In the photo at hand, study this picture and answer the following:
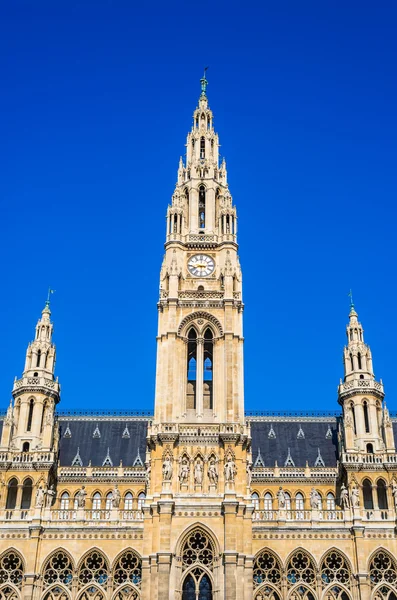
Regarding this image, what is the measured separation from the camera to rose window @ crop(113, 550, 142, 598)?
52.1 metres

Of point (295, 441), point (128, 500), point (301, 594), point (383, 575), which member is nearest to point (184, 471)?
point (301, 594)

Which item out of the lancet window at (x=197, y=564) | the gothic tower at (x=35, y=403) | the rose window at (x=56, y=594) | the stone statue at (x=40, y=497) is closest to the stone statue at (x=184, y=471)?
the lancet window at (x=197, y=564)

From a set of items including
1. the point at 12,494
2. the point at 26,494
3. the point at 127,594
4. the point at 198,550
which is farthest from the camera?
the point at 26,494

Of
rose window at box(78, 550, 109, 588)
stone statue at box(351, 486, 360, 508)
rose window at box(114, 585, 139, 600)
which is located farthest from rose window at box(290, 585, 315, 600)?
rose window at box(78, 550, 109, 588)

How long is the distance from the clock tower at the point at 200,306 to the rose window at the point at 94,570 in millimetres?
9384

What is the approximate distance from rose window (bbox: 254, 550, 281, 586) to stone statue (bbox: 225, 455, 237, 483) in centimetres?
497

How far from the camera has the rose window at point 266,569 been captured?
51.9 m

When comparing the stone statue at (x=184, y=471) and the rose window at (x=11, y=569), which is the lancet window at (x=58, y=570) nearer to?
the rose window at (x=11, y=569)

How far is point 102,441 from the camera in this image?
226 ft

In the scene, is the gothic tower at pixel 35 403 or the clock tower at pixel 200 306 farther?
the gothic tower at pixel 35 403

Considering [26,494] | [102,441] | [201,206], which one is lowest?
[26,494]

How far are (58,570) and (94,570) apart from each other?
2219 millimetres

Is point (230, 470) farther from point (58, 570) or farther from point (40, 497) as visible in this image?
point (40, 497)

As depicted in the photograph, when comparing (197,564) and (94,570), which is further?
(94,570)
